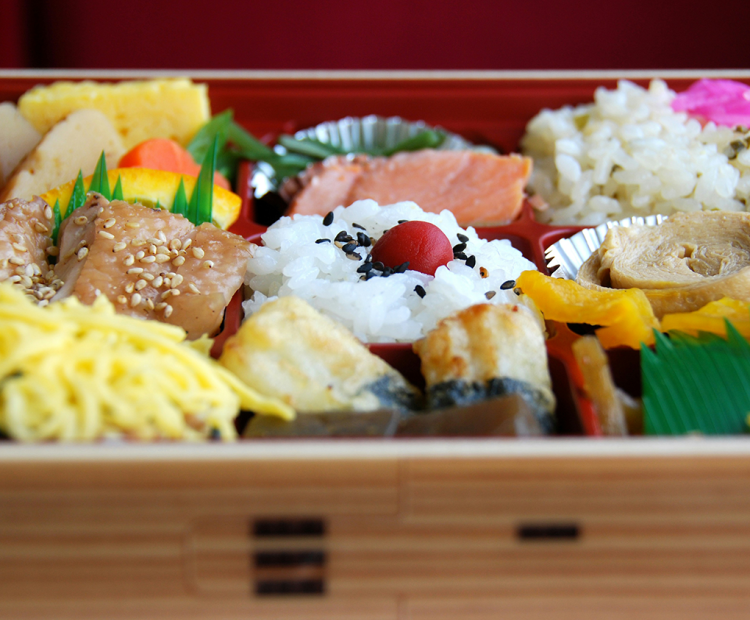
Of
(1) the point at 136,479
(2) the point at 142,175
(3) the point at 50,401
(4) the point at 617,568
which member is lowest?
(4) the point at 617,568

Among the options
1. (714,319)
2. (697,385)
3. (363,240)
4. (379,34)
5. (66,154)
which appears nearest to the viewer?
(697,385)

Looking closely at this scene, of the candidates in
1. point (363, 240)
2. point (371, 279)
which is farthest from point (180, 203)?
point (371, 279)

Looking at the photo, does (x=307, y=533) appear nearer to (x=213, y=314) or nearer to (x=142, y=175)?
(x=213, y=314)

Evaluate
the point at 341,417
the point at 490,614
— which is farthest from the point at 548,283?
the point at 490,614

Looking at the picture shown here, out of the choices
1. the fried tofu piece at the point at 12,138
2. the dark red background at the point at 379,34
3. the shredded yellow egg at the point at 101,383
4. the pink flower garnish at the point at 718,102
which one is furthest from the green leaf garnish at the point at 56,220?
the pink flower garnish at the point at 718,102

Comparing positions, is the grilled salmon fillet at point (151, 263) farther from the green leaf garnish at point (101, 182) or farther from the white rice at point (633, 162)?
the white rice at point (633, 162)

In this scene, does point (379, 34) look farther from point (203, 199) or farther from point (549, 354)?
point (549, 354)

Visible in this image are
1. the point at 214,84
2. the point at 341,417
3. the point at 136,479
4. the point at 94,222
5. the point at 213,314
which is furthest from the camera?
the point at 214,84

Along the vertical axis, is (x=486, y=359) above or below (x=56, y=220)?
below
